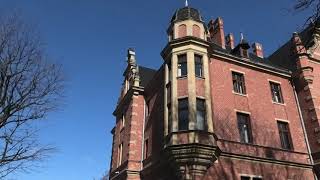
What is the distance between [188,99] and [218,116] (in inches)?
97.3

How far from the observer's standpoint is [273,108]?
22.8 m

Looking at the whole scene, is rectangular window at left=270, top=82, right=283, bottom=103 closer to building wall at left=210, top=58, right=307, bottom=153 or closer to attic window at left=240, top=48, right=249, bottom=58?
building wall at left=210, top=58, right=307, bottom=153

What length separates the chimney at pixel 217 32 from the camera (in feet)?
93.1

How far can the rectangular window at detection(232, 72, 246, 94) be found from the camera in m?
22.6

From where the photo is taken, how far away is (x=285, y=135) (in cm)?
2223

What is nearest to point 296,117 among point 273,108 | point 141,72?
point 273,108

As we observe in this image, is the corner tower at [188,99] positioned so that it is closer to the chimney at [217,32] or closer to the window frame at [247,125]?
the window frame at [247,125]

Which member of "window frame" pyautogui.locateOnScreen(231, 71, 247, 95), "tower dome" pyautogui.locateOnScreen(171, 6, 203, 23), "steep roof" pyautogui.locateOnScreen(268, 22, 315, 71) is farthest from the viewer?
"steep roof" pyautogui.locateOnScreen(268, 22, 315, 71)

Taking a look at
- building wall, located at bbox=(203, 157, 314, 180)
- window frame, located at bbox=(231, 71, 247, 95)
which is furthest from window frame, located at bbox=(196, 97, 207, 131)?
window frame, located at bbox=(231, 71, 247, 95)

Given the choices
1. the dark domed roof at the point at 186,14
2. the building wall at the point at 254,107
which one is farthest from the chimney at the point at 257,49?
the dark domed roof at the point at 186,14

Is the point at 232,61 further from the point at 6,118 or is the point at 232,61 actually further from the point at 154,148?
the point at 6,118

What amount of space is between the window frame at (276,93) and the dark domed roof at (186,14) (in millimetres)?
7426

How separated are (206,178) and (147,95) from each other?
419 inches

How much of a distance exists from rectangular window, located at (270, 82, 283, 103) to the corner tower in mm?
6227
